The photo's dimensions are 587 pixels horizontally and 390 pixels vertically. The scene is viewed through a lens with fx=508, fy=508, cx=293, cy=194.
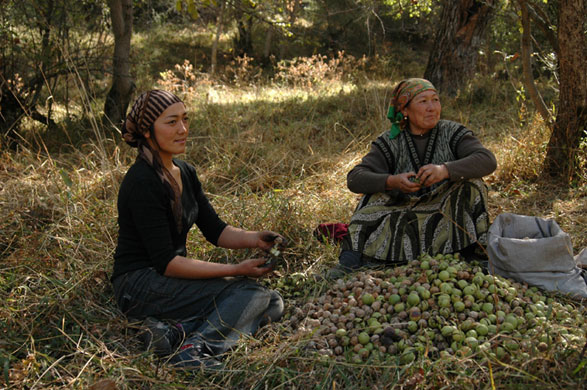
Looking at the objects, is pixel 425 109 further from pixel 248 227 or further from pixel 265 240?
pixel 248 227

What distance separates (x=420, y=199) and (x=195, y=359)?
1.60 metres

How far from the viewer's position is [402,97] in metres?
3.11

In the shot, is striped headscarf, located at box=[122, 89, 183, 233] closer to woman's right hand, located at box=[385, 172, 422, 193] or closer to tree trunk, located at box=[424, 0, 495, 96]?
woman's right hand, located at box=[385, 172, 422, 193]

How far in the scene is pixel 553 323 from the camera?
2264 mm

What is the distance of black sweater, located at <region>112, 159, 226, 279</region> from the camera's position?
2357mm

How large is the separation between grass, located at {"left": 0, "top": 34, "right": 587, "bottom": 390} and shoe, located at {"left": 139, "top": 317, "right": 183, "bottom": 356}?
61 mm

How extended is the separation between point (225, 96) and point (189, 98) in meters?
0.95

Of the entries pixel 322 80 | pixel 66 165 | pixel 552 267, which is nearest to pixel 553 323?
pixel 552 267

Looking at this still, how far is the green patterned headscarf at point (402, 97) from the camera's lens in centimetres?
304

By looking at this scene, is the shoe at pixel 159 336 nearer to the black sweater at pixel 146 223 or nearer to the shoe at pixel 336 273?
the black sweater at pixel 146 223

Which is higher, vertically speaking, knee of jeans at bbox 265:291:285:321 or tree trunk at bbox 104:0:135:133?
tree trunk at bbox 104:0:135:133

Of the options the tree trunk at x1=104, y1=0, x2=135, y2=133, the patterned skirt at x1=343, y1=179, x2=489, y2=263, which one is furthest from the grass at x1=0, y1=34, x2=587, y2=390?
the tree trunk at x1=104, y1=0, x2=135, y2=133

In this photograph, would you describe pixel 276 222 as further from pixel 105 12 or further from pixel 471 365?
pixel 105 12

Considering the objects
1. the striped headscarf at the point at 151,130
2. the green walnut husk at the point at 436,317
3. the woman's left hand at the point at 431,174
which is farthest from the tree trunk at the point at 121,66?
the green walnut husk at the point at 436,317
